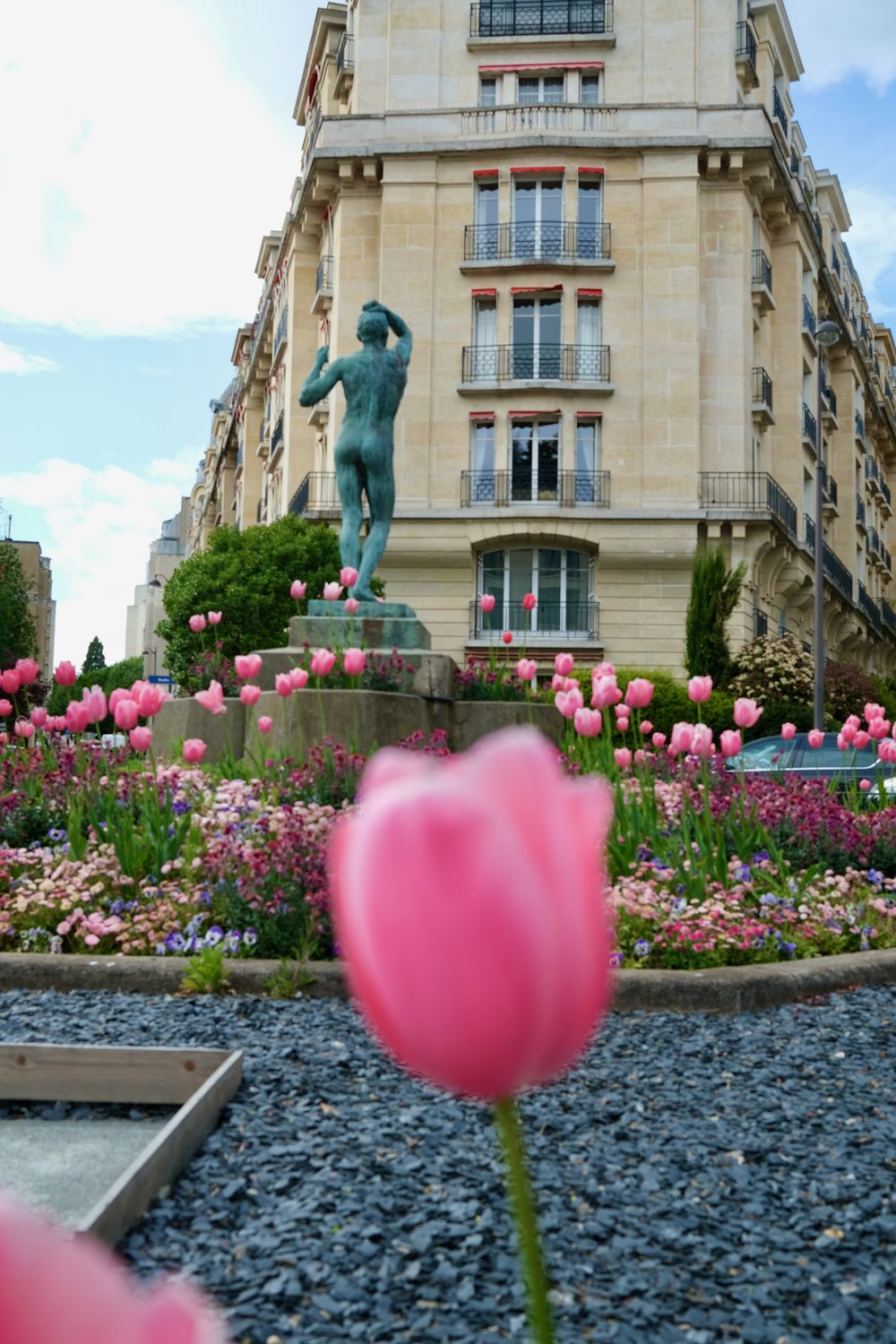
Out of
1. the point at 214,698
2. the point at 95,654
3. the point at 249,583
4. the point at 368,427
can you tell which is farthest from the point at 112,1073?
the point at 95,654

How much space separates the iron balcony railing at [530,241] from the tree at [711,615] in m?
8.53

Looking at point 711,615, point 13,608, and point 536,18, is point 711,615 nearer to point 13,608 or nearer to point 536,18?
point 536,18

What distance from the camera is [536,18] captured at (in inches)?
1238

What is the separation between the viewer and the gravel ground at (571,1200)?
7.44 ft

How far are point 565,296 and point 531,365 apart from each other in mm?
1827

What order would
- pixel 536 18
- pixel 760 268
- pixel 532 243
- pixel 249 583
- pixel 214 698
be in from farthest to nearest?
pixel 760 268 < pixel 536 18 < pixel 532 243 < pixel 249 583 < pixel 214 698

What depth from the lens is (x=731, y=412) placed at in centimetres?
3012

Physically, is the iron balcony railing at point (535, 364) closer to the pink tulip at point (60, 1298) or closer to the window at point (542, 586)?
the window at point (542, 586)

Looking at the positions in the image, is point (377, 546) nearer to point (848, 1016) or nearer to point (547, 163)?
point (848, 1016)

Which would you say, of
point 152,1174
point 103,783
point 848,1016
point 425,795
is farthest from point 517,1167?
point 103,783

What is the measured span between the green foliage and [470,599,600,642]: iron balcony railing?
440cm

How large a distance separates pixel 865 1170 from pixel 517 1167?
2741 mm

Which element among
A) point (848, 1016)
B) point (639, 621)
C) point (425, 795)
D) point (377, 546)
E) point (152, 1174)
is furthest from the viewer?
point (639, 621)

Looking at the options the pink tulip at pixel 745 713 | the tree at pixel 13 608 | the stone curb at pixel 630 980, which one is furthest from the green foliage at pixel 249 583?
the stone curb at pixel 630 980
